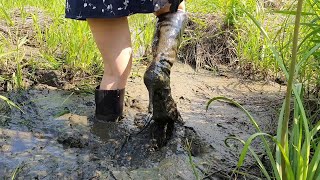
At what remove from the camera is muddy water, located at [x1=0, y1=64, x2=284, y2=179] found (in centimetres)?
190

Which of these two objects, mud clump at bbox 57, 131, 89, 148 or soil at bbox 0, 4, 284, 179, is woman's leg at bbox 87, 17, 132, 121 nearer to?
soil at bbox 0, 4, 284, 179

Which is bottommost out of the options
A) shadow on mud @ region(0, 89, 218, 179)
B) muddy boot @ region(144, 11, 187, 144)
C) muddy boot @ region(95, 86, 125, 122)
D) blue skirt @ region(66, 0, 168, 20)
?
shadow on mud @ region(0, 89, 218, 179)

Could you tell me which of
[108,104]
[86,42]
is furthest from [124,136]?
[86,42]

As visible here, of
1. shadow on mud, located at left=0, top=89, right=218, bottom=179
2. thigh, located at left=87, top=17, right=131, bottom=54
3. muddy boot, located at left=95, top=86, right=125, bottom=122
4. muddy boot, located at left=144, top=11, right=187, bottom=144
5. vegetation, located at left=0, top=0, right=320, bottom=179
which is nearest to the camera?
shadow on mud, located at left=0, top=89, right=218, bottom=179

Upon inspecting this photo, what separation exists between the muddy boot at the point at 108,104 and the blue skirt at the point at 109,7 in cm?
42

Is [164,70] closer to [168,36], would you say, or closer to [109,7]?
[168,36]

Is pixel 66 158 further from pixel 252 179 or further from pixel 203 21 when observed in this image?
pixel 203 21

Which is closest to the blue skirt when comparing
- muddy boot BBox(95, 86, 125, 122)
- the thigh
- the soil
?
the thigh

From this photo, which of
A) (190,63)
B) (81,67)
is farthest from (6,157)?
(190,63)

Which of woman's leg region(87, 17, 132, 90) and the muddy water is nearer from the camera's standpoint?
the muddy water

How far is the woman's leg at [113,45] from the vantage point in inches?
86.2

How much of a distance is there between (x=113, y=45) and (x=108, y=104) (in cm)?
31

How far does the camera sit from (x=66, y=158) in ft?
6.52

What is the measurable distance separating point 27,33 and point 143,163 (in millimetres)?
1630
